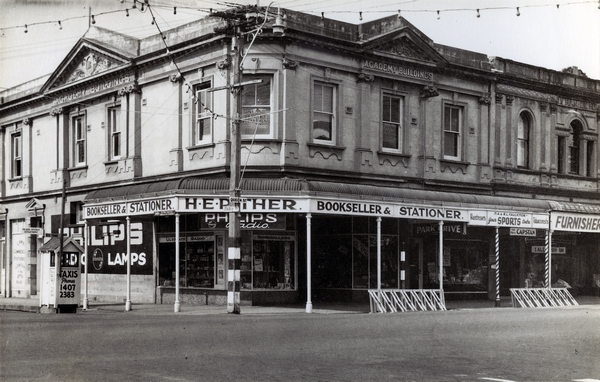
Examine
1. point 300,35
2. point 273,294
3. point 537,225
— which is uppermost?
point 300,35

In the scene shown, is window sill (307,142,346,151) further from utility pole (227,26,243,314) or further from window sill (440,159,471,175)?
window sill (440,159,471,175)

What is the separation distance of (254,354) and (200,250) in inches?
624

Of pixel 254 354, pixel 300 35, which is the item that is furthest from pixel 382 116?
pixel 254 354

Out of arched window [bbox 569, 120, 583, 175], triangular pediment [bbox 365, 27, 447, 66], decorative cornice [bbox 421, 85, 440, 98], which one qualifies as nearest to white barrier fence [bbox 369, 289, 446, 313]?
decorative cornice [bbox 421, 85, 440, 98]

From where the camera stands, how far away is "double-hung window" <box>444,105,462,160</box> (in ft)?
105

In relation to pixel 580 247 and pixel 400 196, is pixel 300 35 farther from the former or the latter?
pixel 580 247

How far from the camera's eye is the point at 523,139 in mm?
34531

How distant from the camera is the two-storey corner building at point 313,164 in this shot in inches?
1046

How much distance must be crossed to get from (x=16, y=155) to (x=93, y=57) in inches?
328

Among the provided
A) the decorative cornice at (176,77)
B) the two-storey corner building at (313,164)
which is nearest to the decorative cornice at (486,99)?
the two-storey corner building at (313,164)

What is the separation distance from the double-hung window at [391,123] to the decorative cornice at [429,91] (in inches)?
42.2

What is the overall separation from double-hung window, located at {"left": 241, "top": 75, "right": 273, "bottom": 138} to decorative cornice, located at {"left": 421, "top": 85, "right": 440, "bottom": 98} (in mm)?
6913

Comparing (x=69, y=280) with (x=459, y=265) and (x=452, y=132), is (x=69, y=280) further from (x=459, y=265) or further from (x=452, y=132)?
(x=452, y=132)

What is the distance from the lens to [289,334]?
1572 centimetres
